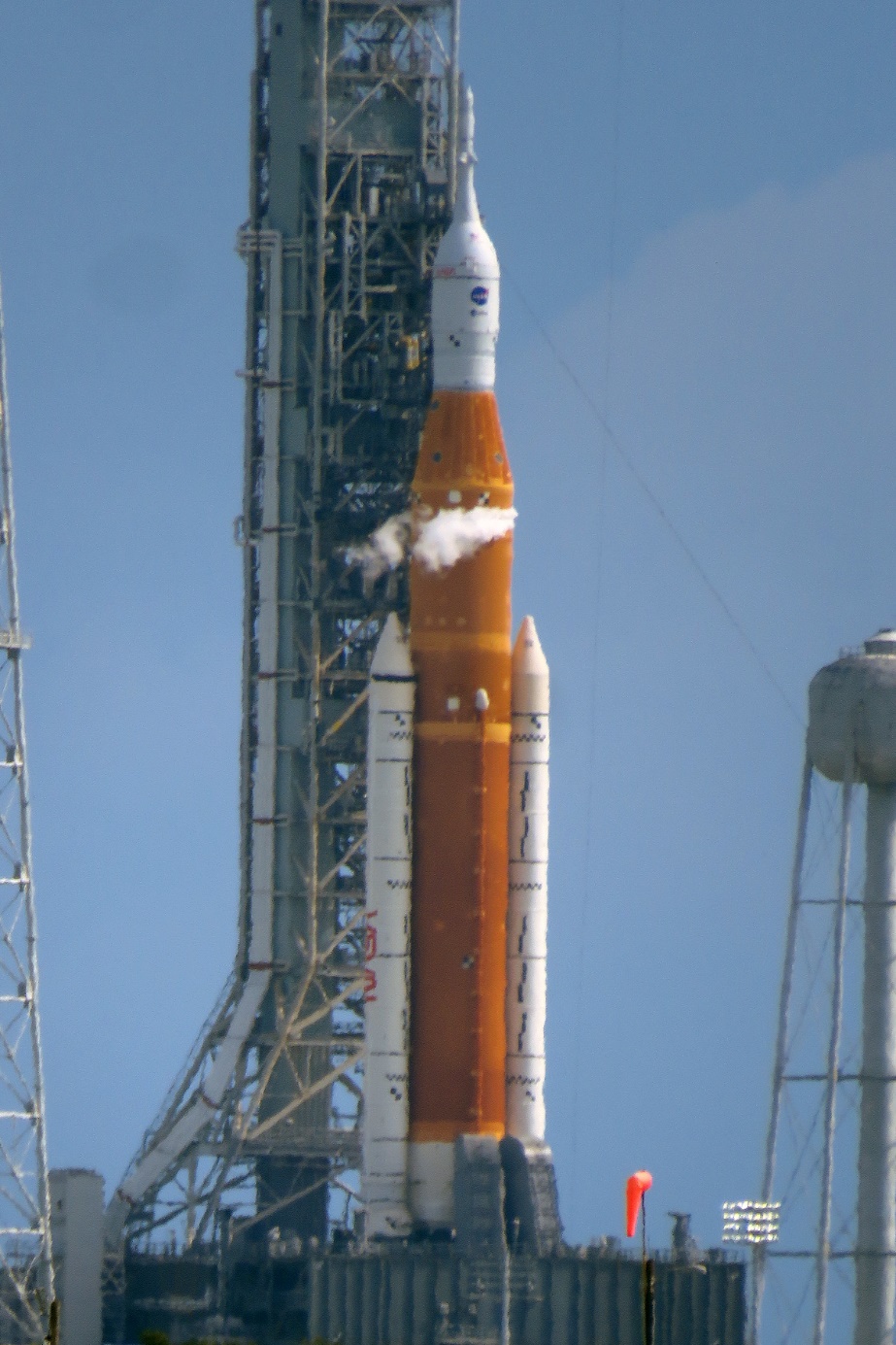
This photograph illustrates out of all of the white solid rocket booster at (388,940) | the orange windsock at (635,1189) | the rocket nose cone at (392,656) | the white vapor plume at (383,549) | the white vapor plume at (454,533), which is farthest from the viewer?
the white vapor plume at (383,549)

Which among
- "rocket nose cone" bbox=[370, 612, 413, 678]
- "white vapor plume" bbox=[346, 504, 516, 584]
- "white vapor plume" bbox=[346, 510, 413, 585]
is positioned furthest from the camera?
"white vapor plume" bbox=[346, 510, 413, 585]

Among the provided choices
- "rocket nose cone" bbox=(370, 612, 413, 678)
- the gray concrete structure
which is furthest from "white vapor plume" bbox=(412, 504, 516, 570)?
the gray concrete structure

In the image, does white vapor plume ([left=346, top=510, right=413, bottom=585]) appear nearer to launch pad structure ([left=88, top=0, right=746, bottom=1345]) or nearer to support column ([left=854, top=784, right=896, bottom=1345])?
launch pad structure ([left=88, top=0, right=746, bottom=1345])

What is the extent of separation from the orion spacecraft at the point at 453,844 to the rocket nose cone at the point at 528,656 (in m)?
0.38

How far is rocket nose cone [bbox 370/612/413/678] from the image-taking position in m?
94.7

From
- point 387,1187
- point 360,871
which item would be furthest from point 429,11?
point 387,1187

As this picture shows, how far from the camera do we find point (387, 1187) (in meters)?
94.6

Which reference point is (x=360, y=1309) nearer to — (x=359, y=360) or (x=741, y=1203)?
(x=741, y=1203)

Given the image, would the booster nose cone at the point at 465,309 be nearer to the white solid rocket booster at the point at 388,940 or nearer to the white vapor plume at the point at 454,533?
the white vapor plume at the point at 454,533

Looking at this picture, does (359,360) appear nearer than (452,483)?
No

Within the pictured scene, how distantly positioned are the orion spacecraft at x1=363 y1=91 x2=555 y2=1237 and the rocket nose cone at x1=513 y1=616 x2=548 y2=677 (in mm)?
382

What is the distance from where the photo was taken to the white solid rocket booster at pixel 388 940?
9431cm

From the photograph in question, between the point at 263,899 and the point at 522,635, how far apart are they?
1146 cm

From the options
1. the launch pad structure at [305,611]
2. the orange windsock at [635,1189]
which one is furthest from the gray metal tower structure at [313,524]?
the orange windsock at [635,1189]
